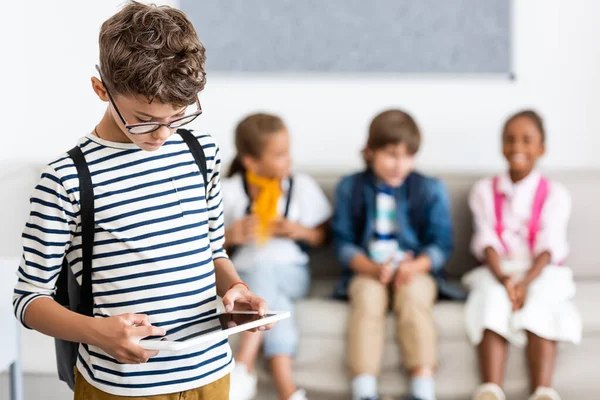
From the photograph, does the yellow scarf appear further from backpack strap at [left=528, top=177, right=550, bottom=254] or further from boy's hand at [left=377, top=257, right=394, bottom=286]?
backpack strap at [left=528, top=177, right=550, bottom=254]

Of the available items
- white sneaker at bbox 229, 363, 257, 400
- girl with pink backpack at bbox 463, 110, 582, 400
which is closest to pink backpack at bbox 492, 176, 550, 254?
girl with pink backpack at bbox 463, 110, 582, 400

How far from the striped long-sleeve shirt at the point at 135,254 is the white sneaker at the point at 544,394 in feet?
5.36

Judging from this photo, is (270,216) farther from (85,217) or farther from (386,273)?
(85,217)

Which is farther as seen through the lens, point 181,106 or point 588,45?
point 588,45

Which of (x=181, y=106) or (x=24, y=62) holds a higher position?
(x=24, y=62)

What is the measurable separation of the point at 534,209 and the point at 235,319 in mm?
2045

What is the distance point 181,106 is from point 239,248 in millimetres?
1873

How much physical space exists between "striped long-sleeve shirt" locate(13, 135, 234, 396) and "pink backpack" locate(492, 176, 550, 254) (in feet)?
6.47

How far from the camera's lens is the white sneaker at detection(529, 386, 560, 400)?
273 cm

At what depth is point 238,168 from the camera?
3244 mm

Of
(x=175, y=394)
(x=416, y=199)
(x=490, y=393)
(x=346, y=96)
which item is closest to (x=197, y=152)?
(x=175, y=394)

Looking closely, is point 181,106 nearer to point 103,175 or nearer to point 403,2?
point 103,175

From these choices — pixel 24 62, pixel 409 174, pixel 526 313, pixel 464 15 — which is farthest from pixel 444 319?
pixel 24 62

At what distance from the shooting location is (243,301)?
145 centimetres
